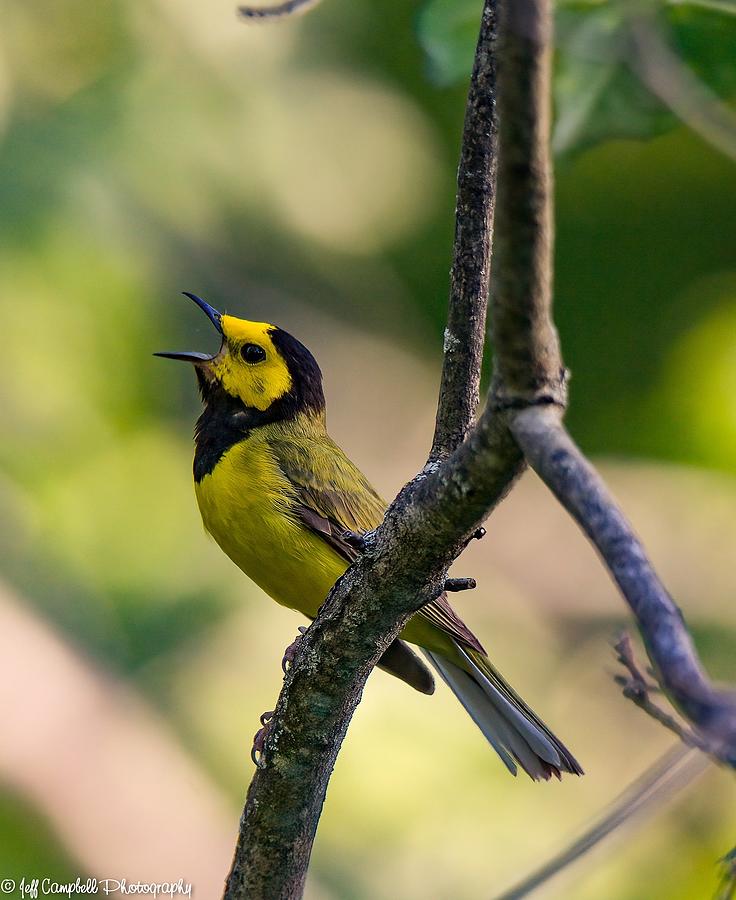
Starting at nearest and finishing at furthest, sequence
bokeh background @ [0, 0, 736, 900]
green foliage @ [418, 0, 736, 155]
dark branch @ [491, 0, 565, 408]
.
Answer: dark branch @ [491, 0, 565, 408]
green foliage @ [418, 0, 736, 155]
bokeh background @ [0, 0, 736, 900]

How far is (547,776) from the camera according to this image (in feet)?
12.6

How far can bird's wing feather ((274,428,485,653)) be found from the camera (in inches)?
153

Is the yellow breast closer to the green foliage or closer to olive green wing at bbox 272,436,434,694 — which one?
olive green wing at bbox 272,436,434,694

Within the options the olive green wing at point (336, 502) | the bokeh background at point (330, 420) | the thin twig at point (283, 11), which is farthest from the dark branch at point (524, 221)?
the bokeh background at point (330, 420)

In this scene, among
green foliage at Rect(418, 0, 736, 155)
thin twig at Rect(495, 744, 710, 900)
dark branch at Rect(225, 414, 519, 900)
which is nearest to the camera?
thin twig at Rect(495, 744, 710, 900)

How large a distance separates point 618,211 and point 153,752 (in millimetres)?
4400

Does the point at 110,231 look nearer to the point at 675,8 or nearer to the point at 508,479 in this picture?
the point at 675,8

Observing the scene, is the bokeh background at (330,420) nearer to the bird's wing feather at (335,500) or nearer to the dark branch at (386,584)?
the bird's wing feather at (335,500)

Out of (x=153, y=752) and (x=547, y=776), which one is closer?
(x=547, y=776)

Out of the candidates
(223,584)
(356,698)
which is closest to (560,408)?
(356,698)

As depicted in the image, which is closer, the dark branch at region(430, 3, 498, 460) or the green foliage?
the dark branch at region(430, 3, 498, 460)

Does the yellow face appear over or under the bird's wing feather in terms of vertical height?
over

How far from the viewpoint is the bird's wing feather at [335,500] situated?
389 cm

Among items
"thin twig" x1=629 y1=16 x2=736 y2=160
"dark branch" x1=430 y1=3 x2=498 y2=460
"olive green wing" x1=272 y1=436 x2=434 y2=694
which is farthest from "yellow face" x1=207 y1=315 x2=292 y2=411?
"dark branch" x1=430 y1=3 x2=498 y2=460
